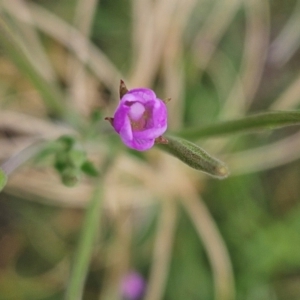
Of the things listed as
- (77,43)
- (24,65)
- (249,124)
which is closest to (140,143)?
(249,124)

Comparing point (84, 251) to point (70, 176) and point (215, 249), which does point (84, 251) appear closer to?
point (70, 176)

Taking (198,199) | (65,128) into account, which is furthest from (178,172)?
(65,128)

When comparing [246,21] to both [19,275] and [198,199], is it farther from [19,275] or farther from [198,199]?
[19,275]

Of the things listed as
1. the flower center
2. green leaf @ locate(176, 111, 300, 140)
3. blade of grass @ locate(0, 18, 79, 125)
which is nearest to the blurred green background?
blade of grass @ locate(0, 18, 79, 125)

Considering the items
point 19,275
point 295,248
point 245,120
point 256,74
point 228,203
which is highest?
point 256,74

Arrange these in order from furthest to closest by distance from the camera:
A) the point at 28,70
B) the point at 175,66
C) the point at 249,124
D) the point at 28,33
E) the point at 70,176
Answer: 1. the point at 175,66
2. the point at 28,33
3. the point at 28,70
4. the point at 70,176
5. the point at 249,124

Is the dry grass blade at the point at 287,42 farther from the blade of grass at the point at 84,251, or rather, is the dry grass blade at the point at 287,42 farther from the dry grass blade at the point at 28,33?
the blade of grass at the point at 84,251

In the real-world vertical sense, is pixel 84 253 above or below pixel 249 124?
below
